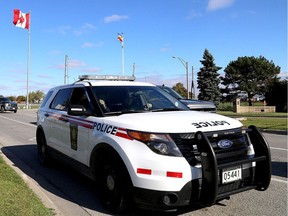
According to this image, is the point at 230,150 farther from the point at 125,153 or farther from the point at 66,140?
the point at 66,140

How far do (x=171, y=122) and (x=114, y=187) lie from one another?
3.79ft

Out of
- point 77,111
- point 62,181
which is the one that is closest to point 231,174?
point 77,111

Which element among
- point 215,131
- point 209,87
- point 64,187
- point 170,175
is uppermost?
point 209,87

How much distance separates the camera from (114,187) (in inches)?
185

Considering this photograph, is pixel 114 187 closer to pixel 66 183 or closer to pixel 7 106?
pixel 66 183

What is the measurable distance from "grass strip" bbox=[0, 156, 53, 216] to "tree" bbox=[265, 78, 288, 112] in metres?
52.5

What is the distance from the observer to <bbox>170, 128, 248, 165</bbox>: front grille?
13.8 ft

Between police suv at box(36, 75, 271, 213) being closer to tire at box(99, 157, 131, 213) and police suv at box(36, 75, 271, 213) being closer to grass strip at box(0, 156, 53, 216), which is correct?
tire at box(99, 157, 131, 213)

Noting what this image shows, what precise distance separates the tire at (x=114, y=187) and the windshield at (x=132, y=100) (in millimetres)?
940

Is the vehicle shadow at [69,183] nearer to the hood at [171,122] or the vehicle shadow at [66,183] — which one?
the vehicle shadow at [66,183]

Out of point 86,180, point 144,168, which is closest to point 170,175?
point 144,168

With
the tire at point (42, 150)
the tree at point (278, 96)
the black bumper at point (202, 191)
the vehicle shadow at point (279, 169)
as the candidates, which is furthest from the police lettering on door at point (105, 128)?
the tree at point (278, 96)

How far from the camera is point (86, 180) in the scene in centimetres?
682

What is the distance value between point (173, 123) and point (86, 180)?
10.0 feet
